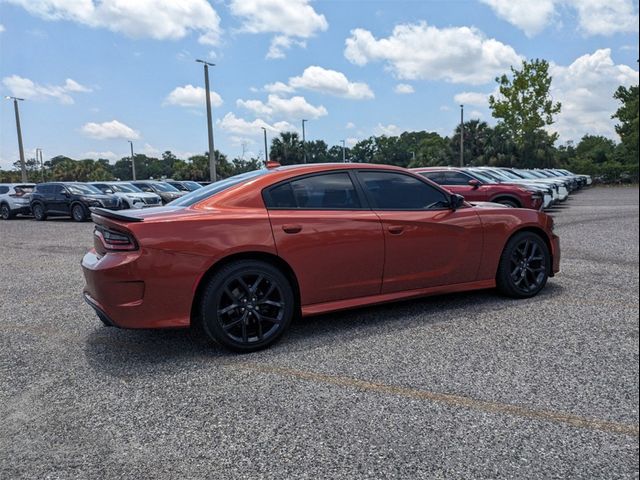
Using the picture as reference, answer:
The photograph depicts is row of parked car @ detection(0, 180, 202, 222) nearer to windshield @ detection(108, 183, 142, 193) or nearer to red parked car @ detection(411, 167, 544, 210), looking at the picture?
windshield @ detection(108, 183, 142, 193)

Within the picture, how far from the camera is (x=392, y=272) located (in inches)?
158

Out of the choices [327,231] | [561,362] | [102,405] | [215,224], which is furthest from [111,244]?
[561,362]

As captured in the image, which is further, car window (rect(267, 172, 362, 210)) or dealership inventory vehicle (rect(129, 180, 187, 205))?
dealership inventory vehicle (rect(129, 180, 187, 205))

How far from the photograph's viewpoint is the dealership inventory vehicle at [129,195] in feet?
53.4

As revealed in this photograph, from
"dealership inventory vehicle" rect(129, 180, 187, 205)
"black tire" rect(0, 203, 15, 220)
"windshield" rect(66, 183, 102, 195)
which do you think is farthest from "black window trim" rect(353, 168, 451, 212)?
"black tire" rect(0, 203, 15, 220)

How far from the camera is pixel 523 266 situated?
15.3 feet

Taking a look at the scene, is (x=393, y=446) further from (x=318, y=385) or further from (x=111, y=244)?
(x=111, y=244)

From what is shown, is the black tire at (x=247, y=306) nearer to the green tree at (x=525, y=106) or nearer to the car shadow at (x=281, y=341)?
the car shadow at (x=281, y=341)

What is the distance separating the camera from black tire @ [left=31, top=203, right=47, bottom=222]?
16859mm

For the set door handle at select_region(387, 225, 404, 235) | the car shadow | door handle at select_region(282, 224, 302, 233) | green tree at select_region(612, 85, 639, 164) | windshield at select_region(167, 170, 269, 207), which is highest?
green tree at select_region(612, 85, 639, 164)

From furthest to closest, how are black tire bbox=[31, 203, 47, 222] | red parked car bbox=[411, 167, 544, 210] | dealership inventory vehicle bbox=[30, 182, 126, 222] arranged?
black tire bbox=[31, 203, 47, 222] → dealership inventory vehicle bbox=[30, 182, 126, 222] → red parked car bbox=[411, 167, 544, 210]

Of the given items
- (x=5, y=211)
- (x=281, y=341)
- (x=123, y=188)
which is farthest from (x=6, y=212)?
(x=281, y=341)

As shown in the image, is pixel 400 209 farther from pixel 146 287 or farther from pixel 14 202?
pixel 14 202

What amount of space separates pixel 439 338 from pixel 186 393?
1.89 metres
